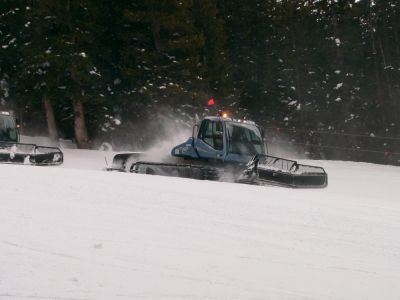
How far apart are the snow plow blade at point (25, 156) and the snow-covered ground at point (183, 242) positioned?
6.14 meters

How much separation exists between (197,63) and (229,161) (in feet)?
49.2

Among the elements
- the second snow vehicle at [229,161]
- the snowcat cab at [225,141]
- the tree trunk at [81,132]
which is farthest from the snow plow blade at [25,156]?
the tree trunk at [81,132]

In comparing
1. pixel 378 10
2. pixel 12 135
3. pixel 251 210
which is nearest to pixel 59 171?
pixel 251 210

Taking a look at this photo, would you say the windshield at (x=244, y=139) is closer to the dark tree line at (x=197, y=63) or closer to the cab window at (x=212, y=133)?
the cab window at (x=212, y=133)

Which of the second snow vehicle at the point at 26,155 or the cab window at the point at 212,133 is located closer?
the cab window at the point at 212,133

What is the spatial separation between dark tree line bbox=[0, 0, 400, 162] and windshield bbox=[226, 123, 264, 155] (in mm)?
11715

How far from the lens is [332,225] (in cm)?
886

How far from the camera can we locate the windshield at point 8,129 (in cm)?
1980

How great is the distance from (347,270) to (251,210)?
265 cm

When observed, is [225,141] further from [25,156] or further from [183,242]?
[183,242]

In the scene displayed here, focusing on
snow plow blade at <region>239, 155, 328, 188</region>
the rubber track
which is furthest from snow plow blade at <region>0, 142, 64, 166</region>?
snow plow blade at <region>239, 155, 328, 188</region>

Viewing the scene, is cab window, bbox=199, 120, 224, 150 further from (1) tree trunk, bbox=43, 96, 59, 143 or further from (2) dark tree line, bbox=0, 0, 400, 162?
(1) tree trunk, bbox=43, 96, 59, 143

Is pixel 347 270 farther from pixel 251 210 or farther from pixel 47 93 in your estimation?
pixel 47 93

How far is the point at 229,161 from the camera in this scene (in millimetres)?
15008
